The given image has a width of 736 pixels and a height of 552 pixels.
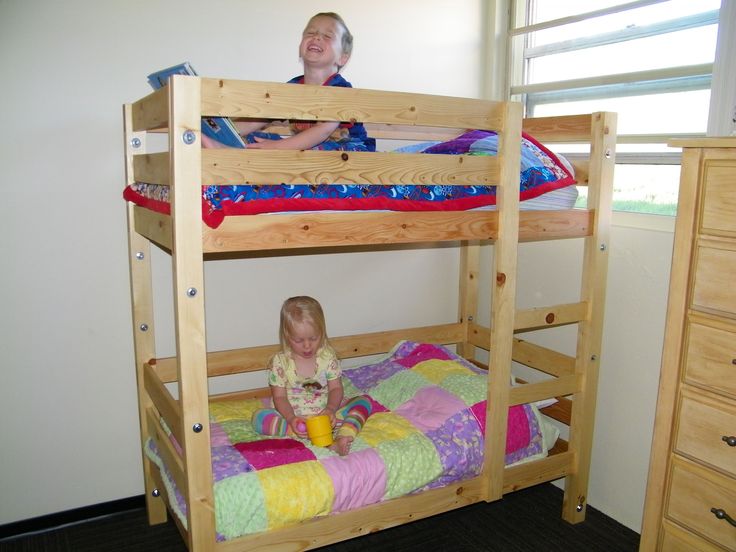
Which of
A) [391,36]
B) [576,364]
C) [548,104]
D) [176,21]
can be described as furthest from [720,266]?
[176,21]

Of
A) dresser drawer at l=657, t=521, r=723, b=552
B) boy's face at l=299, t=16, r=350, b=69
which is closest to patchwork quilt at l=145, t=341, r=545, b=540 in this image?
dresser drawer at l=657, t=521, r=723, b=552

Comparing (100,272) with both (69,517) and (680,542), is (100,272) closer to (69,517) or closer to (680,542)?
(69,517)

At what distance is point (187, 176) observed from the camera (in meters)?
1.50

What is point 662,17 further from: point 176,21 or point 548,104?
point 176,21

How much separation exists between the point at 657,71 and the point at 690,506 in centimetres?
156

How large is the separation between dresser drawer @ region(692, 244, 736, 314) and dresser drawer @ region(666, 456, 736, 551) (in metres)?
0.43

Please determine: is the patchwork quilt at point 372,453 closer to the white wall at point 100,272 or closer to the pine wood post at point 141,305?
the pine wood post at point 141,305

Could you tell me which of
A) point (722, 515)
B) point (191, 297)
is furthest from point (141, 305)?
point (722, 515)

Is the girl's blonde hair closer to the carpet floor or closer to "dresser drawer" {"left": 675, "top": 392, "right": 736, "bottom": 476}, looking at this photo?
the carpet floor

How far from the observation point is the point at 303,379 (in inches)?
90.6

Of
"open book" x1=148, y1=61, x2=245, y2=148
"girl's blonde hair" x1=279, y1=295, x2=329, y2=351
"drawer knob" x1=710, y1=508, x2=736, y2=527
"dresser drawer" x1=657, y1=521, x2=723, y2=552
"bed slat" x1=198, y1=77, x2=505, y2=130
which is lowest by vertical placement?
"dresser drawer" x1=657, y1=521, x2=723, y2=552

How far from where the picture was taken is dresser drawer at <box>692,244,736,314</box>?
1467 millimetres

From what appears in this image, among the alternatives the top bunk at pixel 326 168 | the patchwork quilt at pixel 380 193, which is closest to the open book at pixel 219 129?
the top bunk at pixel 326 168

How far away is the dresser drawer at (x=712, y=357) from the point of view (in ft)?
4.88
